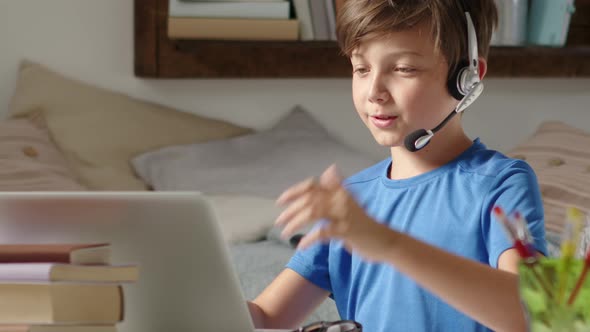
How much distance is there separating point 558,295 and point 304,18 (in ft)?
7.11

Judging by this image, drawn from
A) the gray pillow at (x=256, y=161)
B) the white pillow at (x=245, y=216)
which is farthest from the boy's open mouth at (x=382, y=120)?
the gray pillow at (x=256, y=161)

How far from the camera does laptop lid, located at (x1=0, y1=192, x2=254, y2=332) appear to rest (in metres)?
0.78

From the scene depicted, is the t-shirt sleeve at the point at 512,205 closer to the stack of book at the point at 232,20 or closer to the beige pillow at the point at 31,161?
the beige pillow at the point at 31,161

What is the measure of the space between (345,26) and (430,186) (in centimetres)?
21

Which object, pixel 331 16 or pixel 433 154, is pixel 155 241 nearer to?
pixel 433 154

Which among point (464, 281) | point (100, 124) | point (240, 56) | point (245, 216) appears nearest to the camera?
point (464, 281)

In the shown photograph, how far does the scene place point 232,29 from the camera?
2.67 meters

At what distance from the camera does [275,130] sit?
2781mm

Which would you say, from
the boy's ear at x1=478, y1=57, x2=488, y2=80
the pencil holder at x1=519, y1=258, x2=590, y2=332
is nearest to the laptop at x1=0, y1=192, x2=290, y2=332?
the pencil holder at x1=519, y1=258, x2=590, y2=332

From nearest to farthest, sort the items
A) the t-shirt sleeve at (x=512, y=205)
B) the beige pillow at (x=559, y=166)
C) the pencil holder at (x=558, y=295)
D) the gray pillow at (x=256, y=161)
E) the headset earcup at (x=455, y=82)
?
the pencil holder at (x=558, y=295), the t-shirt sleeve at (x=512, y=205), the headset earcup at (x=455, y=82), the beige pillow at (x=559, y=166), the gray pillow at (x=256, y=161)

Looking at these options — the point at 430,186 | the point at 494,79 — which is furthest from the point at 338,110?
the point at 430,186

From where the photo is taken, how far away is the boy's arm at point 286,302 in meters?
1.17

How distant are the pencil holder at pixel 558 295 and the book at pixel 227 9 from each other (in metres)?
2.13

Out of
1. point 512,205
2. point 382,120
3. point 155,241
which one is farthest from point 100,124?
point 155,241
